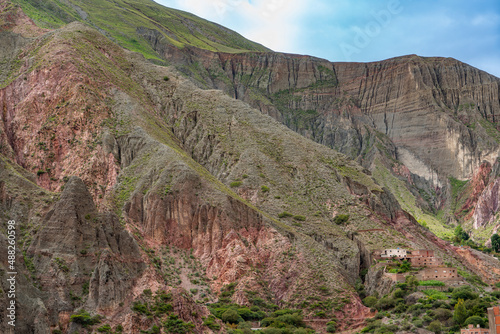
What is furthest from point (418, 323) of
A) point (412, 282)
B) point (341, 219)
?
point (341, 219)

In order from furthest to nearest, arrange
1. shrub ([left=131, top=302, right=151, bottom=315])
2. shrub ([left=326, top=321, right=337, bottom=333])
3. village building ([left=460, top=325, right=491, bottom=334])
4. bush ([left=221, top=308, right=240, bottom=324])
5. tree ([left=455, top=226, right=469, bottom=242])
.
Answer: tree ([left=455, top=226, right=469, bottom=242]) → shrub ([left=326, top=321, right=337, bottom=333]) → bush ([left=221, top=308, right=240, bottom=324]) → village building ([left=460, top=325, right=491, bottom=334]) → shrub ([left=131, top=302, right=151, bottom=315])

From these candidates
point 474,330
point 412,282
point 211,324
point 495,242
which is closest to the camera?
point 211,324

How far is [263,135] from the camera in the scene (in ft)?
498

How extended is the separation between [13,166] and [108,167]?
3007 cm

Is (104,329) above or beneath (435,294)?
beneath

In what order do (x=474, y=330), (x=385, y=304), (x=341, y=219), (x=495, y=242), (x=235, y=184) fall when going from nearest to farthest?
(x=474, y=330), (x=385, y=304), (x=341, y=219), (x=235, y=184), (x=495, y=242)

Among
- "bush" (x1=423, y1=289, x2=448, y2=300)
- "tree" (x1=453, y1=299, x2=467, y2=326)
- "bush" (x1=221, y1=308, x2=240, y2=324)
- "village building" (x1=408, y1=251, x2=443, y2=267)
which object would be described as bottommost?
"bush" (x1=221, y1=308, x2=240, y2=324)

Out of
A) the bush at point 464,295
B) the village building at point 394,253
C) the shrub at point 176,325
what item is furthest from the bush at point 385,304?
the shrub at point 176,325

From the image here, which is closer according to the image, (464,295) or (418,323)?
(418,323)

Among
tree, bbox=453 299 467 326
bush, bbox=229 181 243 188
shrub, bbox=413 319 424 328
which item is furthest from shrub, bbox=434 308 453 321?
bush, bbox=229 181 243 188

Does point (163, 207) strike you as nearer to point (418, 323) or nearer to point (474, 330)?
point (418, 323)

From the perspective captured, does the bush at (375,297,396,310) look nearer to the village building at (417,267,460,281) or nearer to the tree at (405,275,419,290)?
the tree at (405,275,419,290)

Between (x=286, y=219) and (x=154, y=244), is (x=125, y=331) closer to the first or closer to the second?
(x=154, y=244)

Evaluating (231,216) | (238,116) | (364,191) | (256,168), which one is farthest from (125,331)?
(238,116)
